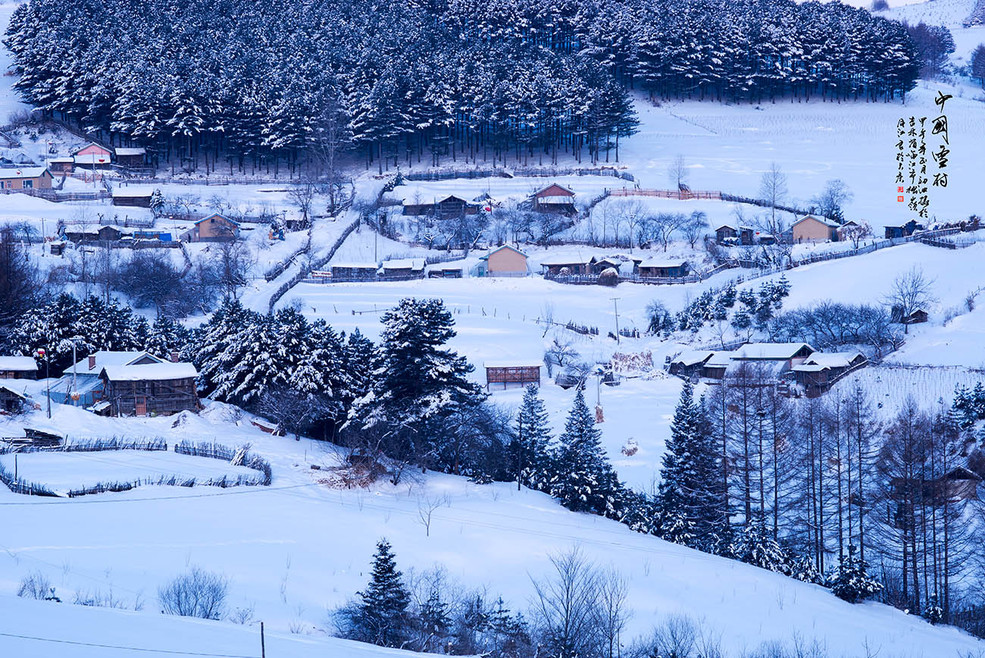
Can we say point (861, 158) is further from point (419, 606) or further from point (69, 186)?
point (419, 606)

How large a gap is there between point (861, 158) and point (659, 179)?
14149mm

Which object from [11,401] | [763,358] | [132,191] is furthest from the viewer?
[132,191]

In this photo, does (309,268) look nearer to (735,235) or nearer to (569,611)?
(735,235)

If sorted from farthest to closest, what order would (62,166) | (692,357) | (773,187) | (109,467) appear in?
1. (62,166)
2. (773,187)
3. (692,357)
4. (109,467)

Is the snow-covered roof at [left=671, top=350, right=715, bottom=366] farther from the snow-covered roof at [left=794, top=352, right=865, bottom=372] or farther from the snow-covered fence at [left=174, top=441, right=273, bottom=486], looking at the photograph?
the snow-covered fence at [left=174, top=441, right=273, bottom=486]

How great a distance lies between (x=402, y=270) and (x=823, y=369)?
21.3m

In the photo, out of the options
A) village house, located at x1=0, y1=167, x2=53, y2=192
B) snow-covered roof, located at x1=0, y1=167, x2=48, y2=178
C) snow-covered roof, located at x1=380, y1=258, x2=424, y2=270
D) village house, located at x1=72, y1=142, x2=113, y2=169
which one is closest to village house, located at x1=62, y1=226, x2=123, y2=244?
village house, located at x1=0, y1=167, x2=53, y2=192

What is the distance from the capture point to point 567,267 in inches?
2235

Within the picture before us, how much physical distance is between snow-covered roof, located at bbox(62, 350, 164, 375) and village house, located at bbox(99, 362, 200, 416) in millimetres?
1108

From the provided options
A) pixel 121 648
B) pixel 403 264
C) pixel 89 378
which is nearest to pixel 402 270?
pixel 403 264

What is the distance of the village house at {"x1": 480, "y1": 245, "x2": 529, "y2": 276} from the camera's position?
5644cm

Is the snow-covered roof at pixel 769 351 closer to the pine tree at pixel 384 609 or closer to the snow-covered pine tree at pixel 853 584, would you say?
the snow-covered pine tree at pixel 853 584

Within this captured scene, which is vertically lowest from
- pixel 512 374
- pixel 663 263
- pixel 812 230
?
pixel 512 374

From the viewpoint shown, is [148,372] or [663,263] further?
[663,263]
